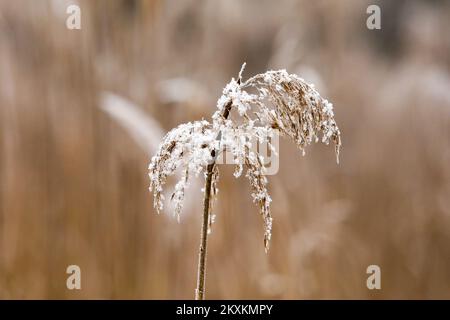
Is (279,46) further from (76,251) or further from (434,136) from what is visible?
(76,251)

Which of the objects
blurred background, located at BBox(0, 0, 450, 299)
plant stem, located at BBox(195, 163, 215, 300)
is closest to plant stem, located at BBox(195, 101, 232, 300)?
plant stem, located at BBox(195, 163, 215, 300)

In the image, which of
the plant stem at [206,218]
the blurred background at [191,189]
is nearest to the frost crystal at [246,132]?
the plant stem at [206,218]

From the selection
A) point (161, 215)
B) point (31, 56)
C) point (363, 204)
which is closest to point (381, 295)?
point (363, 204)

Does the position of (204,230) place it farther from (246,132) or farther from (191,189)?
(191,189)

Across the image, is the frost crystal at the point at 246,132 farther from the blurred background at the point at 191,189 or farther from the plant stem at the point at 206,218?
the blurred background at the point at 191,189

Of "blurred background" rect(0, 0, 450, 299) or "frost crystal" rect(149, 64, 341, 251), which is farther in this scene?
"blurred background" rect(0, 0, 450, 299)

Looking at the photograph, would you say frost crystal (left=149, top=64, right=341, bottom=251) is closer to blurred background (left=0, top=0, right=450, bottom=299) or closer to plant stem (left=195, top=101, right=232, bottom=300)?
plant stem (left=195, top=101, right=232, bottom=300)

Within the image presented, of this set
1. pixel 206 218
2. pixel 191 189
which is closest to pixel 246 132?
pixel 206 218
